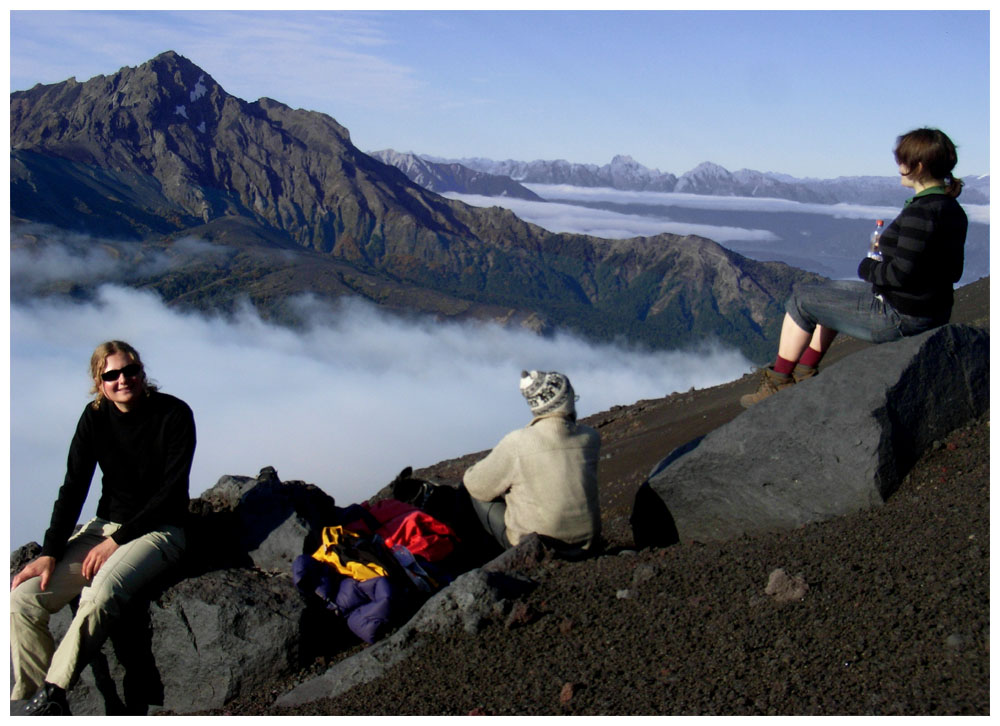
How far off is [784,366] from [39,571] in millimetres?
6444

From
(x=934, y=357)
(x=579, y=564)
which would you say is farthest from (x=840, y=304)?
(x=579, y=564)

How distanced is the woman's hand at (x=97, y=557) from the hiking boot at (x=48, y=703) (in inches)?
31.2

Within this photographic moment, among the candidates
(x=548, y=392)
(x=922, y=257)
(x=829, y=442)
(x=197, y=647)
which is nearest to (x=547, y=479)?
(x=548, y=392)

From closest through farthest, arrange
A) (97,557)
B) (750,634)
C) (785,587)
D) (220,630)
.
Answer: (750,634), (785,587), (97,557), (220,630)

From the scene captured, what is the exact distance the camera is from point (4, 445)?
690 centimetres

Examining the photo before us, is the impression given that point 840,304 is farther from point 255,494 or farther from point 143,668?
point 143,668

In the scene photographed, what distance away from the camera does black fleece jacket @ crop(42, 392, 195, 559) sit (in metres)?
6.61

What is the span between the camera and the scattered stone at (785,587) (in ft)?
19.1

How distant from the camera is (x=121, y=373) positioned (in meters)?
6.59

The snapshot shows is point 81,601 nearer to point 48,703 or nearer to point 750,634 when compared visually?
point 48,703

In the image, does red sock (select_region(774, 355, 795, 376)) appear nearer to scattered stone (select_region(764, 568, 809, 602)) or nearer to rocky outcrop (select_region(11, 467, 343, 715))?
scattered stone (select_region(764, 568, 809, 602))

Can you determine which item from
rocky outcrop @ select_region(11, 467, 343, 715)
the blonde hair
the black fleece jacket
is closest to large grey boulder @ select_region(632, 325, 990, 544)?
rocky outcrop @ select_region(11, 467, 343, 715)

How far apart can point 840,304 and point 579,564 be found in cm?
330

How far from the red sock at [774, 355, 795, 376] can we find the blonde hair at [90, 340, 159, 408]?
5.51m
